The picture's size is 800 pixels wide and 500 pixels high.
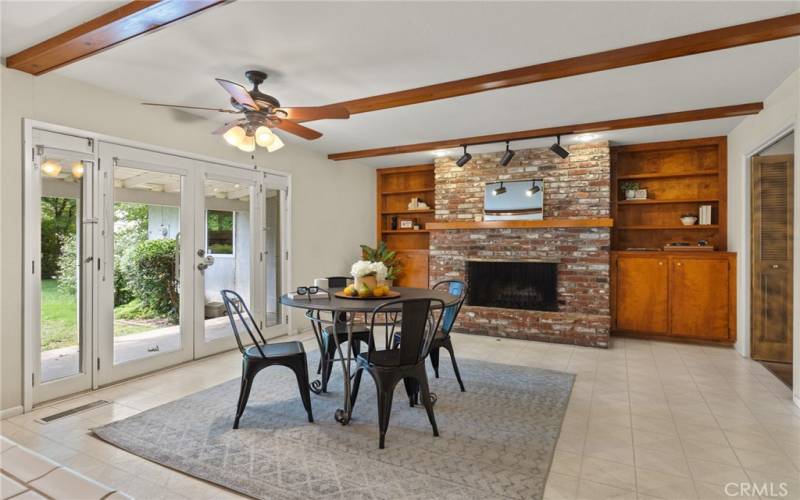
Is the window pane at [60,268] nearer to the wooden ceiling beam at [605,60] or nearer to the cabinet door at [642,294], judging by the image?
the wooden ceiling beam at [605,60]

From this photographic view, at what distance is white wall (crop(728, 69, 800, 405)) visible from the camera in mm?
3188

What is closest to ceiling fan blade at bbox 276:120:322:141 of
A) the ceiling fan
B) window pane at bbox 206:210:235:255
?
the ceiling fan

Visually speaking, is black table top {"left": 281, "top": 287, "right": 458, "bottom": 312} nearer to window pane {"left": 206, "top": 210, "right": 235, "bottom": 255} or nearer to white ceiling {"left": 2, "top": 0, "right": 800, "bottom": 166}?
white ceiling {"left": 2, "top": 0, "right": 800, "bottom": 166}

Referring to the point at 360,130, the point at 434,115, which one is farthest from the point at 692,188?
the point at 360,130

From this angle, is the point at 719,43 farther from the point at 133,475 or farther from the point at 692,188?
the point at 133,475

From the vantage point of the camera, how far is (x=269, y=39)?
2.70 m

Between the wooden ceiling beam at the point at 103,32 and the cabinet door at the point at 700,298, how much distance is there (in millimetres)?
5648

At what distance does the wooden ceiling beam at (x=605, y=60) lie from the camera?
2524 millimetres

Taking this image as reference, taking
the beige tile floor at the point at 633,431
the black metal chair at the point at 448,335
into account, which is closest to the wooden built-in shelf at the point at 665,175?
the beige tile floor at the point at 633,431

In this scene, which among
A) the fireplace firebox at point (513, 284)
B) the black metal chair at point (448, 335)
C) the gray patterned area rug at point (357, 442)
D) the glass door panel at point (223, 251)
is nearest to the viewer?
the gray patterned area rug at point (357, 442)

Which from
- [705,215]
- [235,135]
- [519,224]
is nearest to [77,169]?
[235,135]

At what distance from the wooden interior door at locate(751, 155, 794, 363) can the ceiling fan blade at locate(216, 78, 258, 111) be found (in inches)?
199

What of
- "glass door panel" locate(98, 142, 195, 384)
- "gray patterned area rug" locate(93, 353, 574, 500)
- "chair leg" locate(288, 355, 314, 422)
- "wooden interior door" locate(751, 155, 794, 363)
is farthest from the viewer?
"wooden interior door" locate(751, 155, 794, 363)

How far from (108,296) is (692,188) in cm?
693
